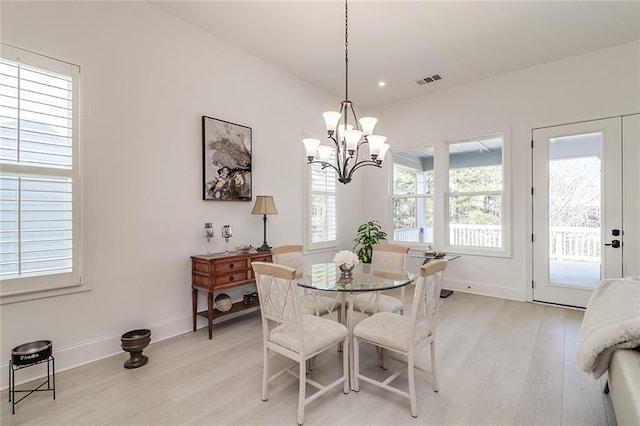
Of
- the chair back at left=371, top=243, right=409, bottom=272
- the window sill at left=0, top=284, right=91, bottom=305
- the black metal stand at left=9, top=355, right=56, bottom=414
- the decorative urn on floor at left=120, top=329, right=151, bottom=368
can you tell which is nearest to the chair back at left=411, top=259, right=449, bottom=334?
the chair back at left=371, top=243, right=409, bottom=272

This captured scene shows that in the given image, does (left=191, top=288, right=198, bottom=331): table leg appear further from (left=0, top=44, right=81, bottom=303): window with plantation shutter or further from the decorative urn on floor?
(left=0, top=44, right=81, bottom=303): window with plantation shutter

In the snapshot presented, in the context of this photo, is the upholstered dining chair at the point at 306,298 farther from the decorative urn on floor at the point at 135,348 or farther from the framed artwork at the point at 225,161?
the decorative urn on floor at the point at 135,348

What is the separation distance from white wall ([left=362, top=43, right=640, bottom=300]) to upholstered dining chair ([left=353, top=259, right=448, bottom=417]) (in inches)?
122

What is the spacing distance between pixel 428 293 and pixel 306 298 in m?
1.27

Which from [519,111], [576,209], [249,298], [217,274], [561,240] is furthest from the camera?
[519,111]

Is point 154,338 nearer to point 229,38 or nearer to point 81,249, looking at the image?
point 81,249

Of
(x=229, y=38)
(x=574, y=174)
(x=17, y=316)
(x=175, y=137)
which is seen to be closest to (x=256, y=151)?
(x=175, y=137)

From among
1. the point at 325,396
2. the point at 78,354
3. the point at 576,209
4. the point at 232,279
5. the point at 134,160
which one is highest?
the point at 134,160

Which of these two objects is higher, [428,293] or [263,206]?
[263,206]

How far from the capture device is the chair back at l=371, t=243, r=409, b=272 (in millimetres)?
3117

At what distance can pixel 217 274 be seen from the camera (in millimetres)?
3188

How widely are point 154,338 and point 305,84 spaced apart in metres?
4.05

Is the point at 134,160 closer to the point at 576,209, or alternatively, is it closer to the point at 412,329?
the point at 412,329

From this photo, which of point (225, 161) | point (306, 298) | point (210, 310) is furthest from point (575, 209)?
→ point (210, 310)
